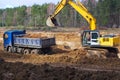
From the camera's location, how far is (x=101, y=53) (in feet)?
78.7

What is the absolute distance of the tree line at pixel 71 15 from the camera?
66875mm

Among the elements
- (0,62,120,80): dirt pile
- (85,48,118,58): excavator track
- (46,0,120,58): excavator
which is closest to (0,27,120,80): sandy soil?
(0,62,120,80): dirt pile

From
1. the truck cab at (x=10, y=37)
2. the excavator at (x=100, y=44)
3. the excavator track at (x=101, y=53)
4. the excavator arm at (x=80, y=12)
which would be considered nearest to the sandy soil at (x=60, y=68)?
the excavator track at (x=101, y=53)

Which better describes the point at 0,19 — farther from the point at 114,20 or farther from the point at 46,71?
the point at 46,71

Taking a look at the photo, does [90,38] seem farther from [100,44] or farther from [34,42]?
[34,42]

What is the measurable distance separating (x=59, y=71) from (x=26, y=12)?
81094 mm

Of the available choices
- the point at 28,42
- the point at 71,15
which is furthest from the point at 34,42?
the point at 71,15

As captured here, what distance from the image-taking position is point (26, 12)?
316ft

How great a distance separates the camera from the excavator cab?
78.8 ft

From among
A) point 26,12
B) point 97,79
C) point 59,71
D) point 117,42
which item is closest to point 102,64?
point 117,42

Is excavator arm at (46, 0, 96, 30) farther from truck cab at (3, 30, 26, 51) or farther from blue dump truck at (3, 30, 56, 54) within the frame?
truck cab at (3, 30, 26, 51)

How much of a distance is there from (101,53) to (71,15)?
49.5m

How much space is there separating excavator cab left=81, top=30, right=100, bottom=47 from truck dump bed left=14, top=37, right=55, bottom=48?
3.88 m

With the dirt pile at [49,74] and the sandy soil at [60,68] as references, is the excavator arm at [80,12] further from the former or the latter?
the dirt pile at [49,74]
